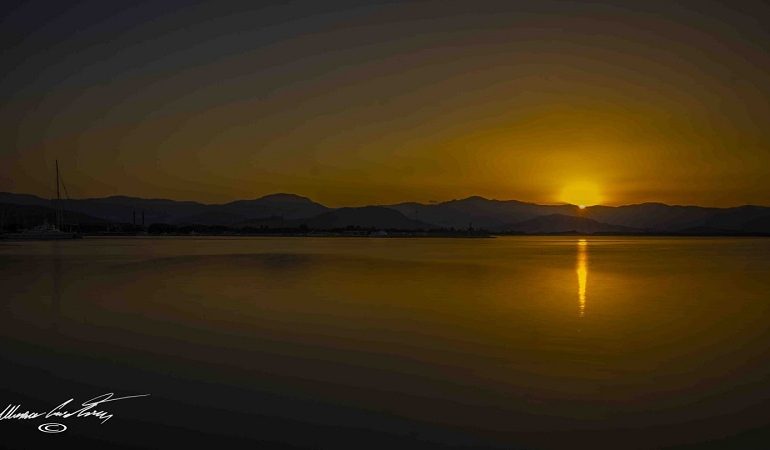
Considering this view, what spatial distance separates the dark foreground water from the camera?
787 centimetres

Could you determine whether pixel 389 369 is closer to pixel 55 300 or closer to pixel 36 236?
pixel 55 300

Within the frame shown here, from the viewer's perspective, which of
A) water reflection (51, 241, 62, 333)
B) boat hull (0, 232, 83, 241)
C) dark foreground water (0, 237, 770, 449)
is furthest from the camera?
boat hull (0, 232, 83, 241)

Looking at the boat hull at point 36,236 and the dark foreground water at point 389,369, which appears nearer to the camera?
the dark foreground water at point 389,369

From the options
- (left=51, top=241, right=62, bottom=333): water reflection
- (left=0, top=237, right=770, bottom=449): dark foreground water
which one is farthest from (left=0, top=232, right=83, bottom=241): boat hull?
(left=0, top=237, right=770, bottom=449): dark foreground water

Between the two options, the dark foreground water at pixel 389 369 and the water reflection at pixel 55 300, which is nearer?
the dark foreground water at pixel 389 369

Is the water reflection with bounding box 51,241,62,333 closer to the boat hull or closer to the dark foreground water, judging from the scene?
the dark foreground water

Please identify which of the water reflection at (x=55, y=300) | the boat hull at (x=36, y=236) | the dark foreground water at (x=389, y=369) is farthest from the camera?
the boat hull at (x=36, y=236)

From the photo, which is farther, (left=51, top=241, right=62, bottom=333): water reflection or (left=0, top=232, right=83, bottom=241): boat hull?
(left=0, top=232, right=83, bottom=241): boat hull

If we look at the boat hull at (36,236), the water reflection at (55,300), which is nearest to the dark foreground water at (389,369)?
the water reflection at (55,300)

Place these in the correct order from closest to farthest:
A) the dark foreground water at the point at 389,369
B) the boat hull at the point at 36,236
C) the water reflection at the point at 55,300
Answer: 1. the dark foreground water at the point at 389,369
2. the water reflection at the point at 55,300
3. the boat hull at the point at 36,236

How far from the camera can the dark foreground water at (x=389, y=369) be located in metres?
7.87

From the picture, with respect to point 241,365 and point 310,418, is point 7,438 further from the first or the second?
point 241,365

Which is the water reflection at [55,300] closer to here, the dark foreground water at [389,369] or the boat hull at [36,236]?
the dark foreground water at [389,369]

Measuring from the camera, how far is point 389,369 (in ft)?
37.0
